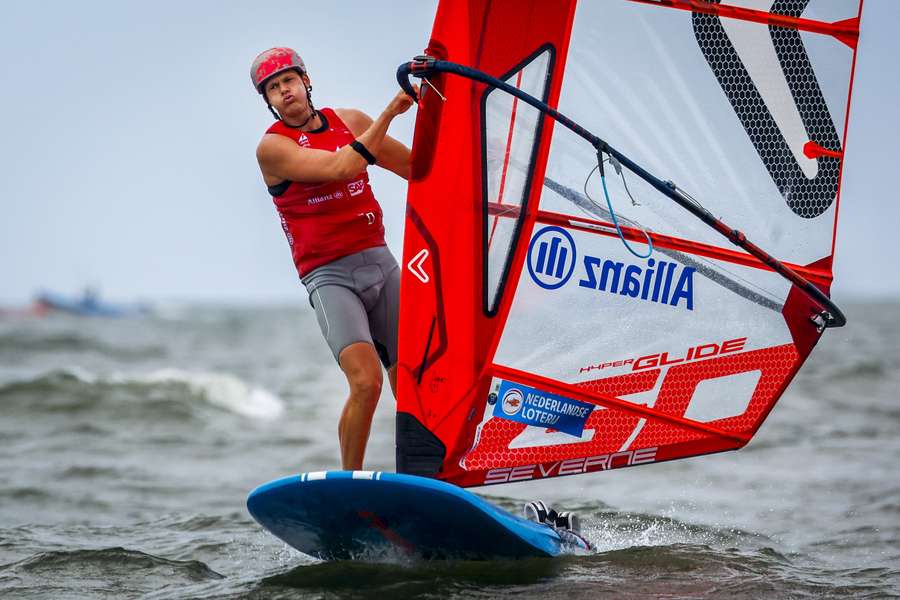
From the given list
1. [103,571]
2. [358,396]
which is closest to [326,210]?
[358,396]

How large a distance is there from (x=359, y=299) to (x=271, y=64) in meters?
1.08

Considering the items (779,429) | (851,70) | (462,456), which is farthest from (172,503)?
(779,429)

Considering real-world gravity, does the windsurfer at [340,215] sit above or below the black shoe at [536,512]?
above

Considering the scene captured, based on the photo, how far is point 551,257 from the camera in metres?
4.63

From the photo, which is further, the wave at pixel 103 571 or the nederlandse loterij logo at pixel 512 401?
the wave at pixel 103 571

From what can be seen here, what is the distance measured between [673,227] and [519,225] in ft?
2.20

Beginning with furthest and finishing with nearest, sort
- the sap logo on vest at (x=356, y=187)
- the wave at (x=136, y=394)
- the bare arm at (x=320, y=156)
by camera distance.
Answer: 1. the wave at (x=136, y=394)
2. the sap logo on vest at (x=356, y=187)
3. the bare arm at (x=320, y=156)

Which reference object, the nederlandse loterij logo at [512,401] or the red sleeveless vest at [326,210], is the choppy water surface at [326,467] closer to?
the nederlandse loterij logo at [512,401]

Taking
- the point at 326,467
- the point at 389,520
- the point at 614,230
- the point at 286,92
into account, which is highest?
the point at 286,92

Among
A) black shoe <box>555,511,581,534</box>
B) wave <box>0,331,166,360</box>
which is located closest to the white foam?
wave <box>0,331,166,360</box>

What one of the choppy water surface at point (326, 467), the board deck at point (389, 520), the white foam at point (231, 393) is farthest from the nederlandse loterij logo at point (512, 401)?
the white foam at point (231, 393)

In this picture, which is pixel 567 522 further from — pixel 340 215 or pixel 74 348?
pixel 74 348

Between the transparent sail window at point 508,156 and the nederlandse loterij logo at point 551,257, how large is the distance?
0.34 ft

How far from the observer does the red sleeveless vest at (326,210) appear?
4672mm
